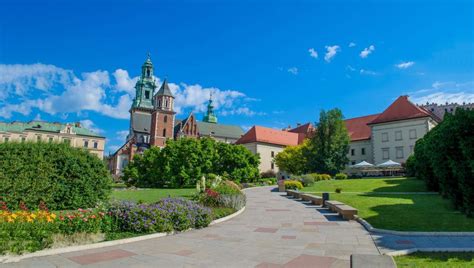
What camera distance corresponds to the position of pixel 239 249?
727 centimetres

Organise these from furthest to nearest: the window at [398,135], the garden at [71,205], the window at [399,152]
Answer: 1. the window at [399,152]
2. the window at [398,135]
3. the garden at [71,205]

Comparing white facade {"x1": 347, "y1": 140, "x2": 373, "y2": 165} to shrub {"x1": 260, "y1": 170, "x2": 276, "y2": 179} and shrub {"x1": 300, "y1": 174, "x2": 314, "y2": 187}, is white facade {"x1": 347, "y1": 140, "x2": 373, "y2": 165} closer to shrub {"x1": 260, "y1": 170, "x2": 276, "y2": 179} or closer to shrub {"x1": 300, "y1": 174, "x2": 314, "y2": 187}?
shrub {"x1": 260, "y1": 170, "x2": 276, "y2": 179}

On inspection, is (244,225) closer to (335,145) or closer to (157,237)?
(157,237)

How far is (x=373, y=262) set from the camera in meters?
5.56

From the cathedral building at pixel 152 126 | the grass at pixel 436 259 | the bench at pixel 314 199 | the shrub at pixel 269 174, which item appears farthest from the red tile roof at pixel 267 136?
the grass at pixel 436 259

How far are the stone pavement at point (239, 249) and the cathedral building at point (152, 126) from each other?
76.4 meters

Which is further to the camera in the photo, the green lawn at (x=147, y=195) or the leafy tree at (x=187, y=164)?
the leafy tree at (x=187, y=164)

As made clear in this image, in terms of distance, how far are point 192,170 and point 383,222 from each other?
3299 centimetres

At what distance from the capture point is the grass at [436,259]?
18.4ft

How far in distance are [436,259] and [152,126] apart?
290ft

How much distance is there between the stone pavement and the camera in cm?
602

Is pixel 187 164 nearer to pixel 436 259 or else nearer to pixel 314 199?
pixel 314 199

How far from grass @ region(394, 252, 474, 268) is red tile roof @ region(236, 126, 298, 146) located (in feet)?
213

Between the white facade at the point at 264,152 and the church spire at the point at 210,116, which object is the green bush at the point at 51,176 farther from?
the church spire at the point at 210,116
